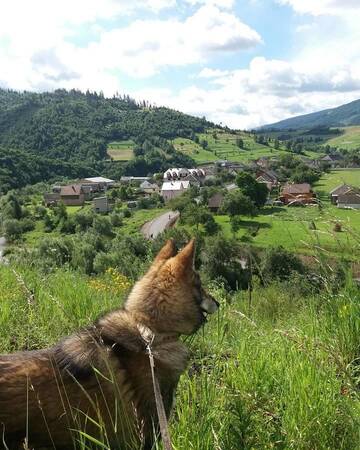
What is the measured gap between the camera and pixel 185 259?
3.07 metres

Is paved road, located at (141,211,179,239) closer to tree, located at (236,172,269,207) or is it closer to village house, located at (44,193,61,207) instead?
tree, located at (236,172,269,207)

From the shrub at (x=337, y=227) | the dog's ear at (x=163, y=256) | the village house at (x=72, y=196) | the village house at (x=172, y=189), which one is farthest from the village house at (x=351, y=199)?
the village house at (x=72, y=196)

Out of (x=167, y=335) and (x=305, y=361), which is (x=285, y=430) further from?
(x=167, y=335)

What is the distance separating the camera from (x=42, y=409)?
2.43 meters

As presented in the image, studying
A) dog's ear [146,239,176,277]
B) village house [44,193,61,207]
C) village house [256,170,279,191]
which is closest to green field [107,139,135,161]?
village house [44,193,61,207]

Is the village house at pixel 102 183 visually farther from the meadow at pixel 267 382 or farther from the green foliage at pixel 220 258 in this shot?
the meadow at pixel 267 382

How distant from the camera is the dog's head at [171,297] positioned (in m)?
3.07

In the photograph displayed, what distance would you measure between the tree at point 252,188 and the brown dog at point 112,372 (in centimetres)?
6617

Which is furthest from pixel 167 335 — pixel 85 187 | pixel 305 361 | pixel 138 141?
pixel 138 141

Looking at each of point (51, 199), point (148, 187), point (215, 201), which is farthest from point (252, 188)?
point (148, 187)

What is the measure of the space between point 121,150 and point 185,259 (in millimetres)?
188348

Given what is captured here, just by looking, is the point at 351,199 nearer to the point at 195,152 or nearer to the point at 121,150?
the point at 195,152

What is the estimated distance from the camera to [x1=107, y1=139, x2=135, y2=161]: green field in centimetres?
17638

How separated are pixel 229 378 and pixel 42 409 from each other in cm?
120
